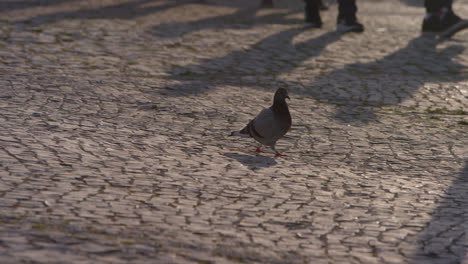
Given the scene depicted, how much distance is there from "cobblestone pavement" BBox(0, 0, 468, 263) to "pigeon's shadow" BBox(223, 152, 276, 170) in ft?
0.09

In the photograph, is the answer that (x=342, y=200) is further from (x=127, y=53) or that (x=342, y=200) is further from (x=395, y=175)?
(x=127, y=53)

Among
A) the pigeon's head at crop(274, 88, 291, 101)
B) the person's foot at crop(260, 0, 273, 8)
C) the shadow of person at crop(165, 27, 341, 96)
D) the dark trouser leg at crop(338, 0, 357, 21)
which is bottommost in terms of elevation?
the shadow of person at crop(165, 27, 341, 96)

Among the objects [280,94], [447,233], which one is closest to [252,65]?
[280,94]

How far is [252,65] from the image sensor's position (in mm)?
10172

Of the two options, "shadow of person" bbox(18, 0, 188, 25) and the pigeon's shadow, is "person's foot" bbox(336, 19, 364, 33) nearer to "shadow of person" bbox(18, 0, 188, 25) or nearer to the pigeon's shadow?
"shadow of person" bbox(18, 0, 188, 25)

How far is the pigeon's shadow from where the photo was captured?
244 inches

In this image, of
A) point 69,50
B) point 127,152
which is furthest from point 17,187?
point 69,50

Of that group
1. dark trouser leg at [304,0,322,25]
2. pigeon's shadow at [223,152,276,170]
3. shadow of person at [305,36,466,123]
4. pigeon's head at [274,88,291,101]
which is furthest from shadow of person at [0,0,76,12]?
pigeon's head at [274,88,291,101]

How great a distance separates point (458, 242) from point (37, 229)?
8.63 feet

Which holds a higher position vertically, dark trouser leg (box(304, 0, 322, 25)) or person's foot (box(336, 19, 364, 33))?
dark trouser leg (box(304, 0, 322, 25))

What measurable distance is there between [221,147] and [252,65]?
3723 mm

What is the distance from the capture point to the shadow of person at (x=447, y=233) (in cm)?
442

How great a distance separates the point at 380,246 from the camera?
180 inches

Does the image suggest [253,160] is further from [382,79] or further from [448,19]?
[448,19]
